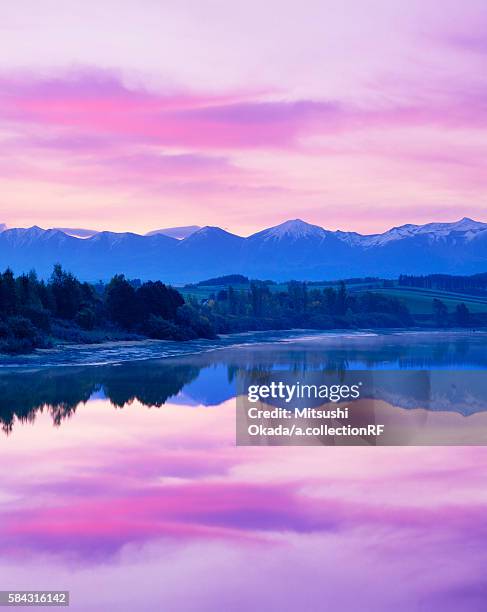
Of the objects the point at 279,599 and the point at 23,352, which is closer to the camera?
the point at 279,599

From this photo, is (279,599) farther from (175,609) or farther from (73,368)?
(73,368)

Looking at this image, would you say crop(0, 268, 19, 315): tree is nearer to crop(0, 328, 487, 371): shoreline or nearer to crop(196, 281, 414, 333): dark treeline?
crop(0, 328, 487, 371): shoreline

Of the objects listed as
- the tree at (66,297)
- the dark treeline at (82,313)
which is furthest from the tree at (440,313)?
the tree at (66,297)

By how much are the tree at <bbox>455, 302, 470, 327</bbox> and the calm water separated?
143m

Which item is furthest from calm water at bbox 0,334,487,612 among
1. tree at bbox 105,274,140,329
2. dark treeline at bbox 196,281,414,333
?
dark treeline at bbox 196,281,414,333

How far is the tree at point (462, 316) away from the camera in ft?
552

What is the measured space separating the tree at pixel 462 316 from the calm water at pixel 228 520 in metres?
143

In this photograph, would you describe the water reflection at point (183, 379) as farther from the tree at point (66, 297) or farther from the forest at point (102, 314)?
the tree at point (66, 297)

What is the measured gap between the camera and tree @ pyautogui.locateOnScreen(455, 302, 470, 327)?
16838 centimetres

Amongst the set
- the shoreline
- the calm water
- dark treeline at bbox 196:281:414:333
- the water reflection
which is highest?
dark treeline at bbox 196:281:414:333

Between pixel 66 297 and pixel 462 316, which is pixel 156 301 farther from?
pixel 462 316

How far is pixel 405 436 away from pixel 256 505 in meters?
8.51

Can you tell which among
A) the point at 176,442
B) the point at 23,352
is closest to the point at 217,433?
the point at 176,442

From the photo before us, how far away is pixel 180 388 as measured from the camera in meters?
40.0
